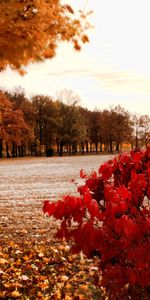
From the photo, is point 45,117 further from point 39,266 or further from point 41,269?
point 41,269

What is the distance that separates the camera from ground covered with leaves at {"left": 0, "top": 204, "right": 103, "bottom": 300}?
4824 millimetres

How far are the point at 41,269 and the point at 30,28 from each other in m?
3.44

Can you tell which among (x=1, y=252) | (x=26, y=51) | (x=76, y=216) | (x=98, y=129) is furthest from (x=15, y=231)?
(x=98, y=129)

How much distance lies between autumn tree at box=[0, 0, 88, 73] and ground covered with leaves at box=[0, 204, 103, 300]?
2.99 meters

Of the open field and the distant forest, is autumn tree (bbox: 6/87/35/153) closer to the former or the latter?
the distant forest

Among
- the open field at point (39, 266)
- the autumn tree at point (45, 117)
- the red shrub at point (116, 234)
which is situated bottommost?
the open field at point (39, 266)

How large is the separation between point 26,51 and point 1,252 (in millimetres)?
3334

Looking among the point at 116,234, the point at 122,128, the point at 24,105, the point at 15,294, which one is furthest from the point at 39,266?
the point at 122,128

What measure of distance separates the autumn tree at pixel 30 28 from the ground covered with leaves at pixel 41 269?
9.81 ft

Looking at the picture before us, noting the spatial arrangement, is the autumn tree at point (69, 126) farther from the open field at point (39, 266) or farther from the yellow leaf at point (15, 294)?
the yellow leaf at point (15, 294)

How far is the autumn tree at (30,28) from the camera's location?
16.1 feet

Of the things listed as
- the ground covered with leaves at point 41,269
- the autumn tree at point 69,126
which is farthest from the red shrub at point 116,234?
the autumn tree at point 69,126

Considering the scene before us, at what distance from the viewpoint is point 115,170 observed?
153 inches

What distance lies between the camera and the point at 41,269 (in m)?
5.63
